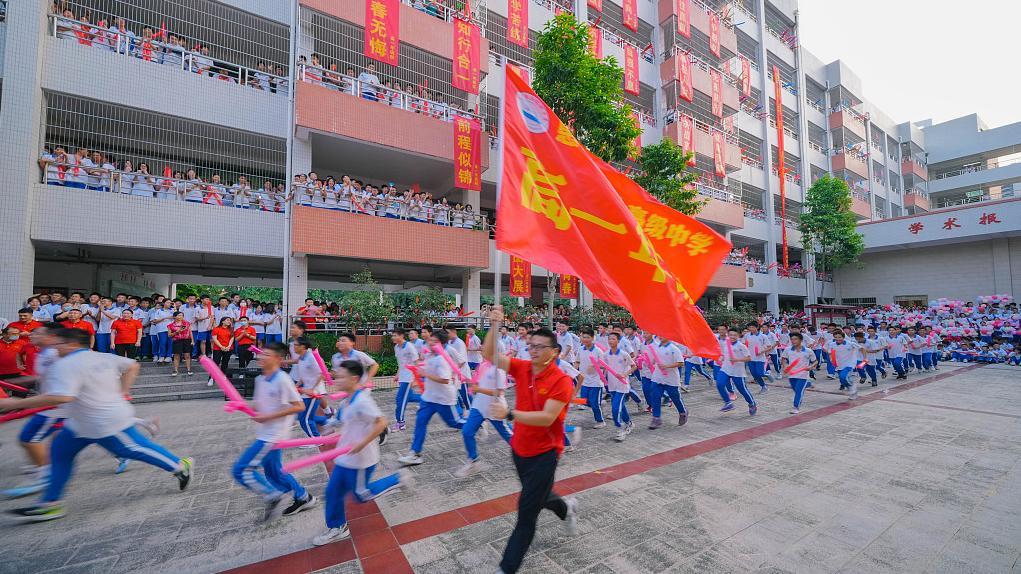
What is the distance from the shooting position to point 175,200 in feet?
34.8

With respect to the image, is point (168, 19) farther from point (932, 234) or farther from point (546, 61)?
point (932, 234)

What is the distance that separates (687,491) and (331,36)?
15.1 m

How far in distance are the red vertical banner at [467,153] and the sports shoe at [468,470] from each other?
10.2 metres

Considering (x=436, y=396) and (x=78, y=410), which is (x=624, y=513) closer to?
(x=436, y=396)

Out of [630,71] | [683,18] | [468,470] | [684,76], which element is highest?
[683,18]

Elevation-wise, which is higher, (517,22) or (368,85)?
(517,22)

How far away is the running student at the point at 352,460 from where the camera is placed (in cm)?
337

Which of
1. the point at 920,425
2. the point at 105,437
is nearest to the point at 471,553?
the point at 105,437

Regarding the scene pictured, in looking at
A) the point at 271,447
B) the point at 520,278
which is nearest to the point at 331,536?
the point at 271,447

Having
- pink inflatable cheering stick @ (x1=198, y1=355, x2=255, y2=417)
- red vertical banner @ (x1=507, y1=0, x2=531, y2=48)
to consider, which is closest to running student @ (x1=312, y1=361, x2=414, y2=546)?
pink inflatable cheering stick @ (x1=198, y1=355, x2=255, y2=417)

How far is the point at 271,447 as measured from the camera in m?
3.71

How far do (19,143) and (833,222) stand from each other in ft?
106

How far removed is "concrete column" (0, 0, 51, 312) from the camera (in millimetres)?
8984

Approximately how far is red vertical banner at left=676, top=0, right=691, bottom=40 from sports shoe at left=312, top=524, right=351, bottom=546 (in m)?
25.2
